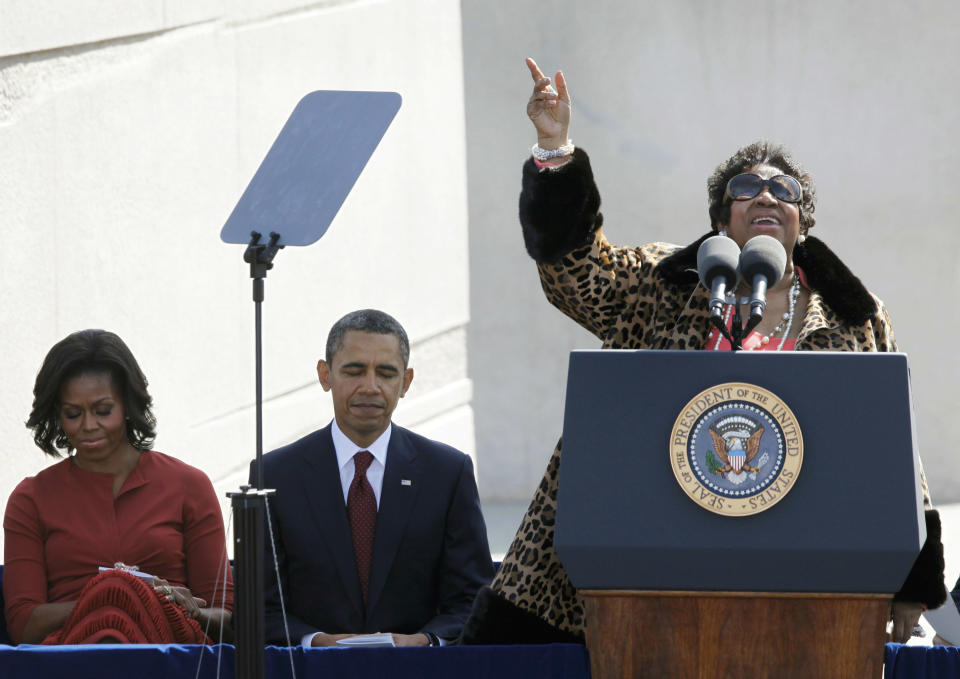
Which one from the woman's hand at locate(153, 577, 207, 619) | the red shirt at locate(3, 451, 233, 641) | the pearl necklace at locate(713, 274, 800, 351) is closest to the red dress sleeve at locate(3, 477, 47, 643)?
the red shirt at locate(3, 451, 233, 641)

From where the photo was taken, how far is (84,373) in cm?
297

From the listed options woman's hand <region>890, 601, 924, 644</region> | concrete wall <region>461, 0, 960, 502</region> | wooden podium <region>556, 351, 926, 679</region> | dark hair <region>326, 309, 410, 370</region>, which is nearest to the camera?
wooden podium <region>556, 351, 926, 679</region>

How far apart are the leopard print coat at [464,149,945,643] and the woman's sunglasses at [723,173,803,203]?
5.7 inches

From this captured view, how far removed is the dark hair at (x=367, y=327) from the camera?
122 inches

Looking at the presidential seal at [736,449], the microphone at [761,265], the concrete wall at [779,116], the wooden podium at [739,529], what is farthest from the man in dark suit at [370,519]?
the concrete wall at [779,116]

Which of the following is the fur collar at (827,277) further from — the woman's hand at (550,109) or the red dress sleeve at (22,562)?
the red dress sleeve at (22,562)

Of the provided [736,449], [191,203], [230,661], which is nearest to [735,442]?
[736,449]

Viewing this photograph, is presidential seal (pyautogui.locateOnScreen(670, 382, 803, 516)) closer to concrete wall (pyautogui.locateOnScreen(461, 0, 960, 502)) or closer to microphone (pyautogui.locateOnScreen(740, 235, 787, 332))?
microphone (pyautogui.locateOnScreen(740, 235, 787, 332))

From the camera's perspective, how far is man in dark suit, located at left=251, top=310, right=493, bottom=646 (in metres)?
2.91

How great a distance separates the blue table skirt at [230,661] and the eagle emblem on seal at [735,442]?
0.71 meters

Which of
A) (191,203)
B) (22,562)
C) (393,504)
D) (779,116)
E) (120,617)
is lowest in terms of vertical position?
(120,617)

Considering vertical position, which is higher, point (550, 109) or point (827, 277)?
point (550, 109)

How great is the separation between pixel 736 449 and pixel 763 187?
84 cm

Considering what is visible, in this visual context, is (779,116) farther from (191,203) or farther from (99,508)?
(99,508)
